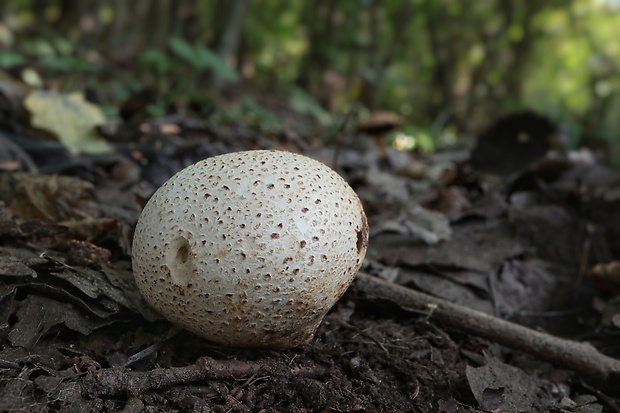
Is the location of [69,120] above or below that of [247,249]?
below

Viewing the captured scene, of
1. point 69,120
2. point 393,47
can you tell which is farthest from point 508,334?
point 393,47

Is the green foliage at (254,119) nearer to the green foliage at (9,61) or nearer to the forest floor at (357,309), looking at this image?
the forest floor at (357,309)

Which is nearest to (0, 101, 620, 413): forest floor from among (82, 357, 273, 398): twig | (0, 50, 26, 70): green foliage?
(82, 357, 273, 398): twig

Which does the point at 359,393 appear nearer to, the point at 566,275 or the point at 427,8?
the point at 566,275

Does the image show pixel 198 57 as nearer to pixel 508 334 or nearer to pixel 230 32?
pixel 230 32

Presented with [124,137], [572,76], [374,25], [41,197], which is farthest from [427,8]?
[41,197]

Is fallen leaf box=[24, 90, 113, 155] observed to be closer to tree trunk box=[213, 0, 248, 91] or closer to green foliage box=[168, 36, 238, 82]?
green foliage box=[168, 36, 238, 82]

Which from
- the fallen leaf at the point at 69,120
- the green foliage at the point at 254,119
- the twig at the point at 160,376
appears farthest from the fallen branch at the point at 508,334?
the green foliage at the point at 254,119
